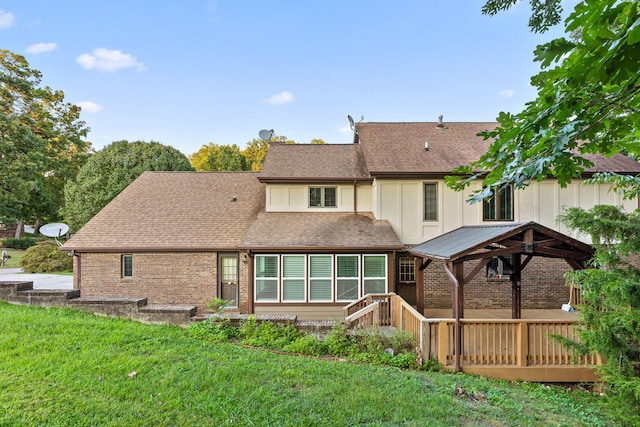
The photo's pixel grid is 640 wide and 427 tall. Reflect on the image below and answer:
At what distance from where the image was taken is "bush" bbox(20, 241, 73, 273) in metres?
16.7

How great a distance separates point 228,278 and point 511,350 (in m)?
8.43

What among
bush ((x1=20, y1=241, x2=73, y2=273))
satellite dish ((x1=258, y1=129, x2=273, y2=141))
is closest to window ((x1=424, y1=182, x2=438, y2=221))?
satellite dish ((x1=258, y1=129, x2=273, y2=141))

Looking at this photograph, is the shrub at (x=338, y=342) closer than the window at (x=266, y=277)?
Yes

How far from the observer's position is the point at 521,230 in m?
6.89

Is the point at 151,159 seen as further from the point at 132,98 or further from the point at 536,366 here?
the point at 536,366

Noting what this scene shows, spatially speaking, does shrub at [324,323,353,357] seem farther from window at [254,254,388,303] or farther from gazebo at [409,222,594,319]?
window at [254,254,388,303]

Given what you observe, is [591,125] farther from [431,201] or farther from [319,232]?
[431,201]

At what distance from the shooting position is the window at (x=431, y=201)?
1095 centimetres

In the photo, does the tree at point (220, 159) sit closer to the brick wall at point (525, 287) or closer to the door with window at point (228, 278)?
the door with window at point (228, 278)

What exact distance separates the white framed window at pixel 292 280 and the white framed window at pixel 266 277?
26 centimetres

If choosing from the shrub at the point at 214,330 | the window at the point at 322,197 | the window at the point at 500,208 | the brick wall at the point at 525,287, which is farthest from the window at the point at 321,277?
the window at the point at 500,208

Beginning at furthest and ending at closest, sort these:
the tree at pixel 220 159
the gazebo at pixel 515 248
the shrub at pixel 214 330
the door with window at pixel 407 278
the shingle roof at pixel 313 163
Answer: the tree at pixel 220 159 < the shingle roof at pixel 313 163 < the door with window at pixel 407 278 < the shrub at pixel 214 330 < the gazebo at pixel 515 248

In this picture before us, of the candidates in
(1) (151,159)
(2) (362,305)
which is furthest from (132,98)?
(2) (362,305)

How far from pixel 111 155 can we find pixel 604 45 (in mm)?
27193
